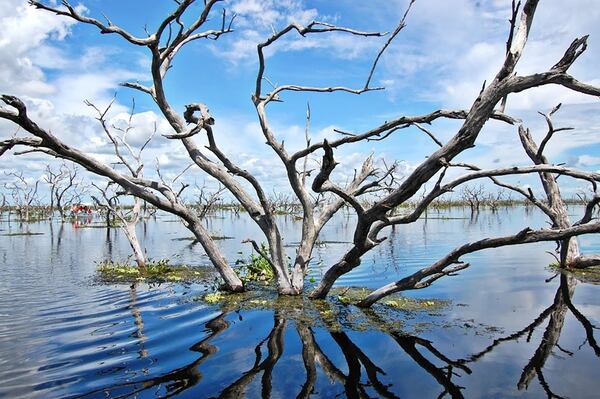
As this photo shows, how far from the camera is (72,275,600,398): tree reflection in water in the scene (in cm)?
584

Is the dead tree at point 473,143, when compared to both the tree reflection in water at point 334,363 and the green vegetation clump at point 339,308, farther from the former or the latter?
the tree reflection in water at point 334,363

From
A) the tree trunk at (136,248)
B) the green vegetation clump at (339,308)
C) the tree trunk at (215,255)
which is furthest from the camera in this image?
the tree trunk at (136,248)

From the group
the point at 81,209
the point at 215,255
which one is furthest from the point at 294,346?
the point at 81,209

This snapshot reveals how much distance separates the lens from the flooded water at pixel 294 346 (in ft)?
19.7

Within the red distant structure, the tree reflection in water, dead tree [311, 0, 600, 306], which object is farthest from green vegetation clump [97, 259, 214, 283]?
the red distant structure

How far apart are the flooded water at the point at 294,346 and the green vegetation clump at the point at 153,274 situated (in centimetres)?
142

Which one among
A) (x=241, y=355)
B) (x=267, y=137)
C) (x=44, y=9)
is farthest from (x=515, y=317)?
(x=44, y=9)

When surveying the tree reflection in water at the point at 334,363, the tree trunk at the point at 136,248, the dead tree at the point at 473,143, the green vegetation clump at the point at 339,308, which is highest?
the dead tree at the point at 473,143

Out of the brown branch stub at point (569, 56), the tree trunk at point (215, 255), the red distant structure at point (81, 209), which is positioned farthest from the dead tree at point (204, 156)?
the red distant structure at point (81, 209)

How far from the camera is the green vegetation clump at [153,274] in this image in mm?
15367

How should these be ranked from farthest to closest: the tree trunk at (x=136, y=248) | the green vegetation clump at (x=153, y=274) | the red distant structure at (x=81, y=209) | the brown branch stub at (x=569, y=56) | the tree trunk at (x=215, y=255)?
the red distant structure at (x=81, y=209), the tree trunk at (x=136, y=248), the green vegetation clump at (x=153, y=274), the tree trunk at (x=215, y=255), the brown branch stub at (x=569, y=56)

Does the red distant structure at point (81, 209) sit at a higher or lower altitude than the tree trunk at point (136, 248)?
higher

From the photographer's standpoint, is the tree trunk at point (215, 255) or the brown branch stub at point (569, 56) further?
the tree trunk at point (215, 255)

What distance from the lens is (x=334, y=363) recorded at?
22.6 feet
